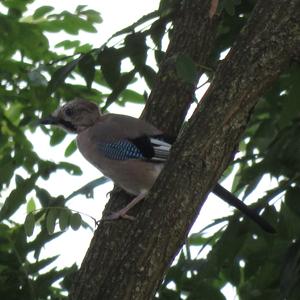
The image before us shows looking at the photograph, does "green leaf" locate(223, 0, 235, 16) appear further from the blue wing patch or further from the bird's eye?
the bird's eye

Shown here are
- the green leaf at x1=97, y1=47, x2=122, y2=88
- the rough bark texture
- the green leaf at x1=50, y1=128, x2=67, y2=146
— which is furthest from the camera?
the green leaf at x1=50, y1=128, x2=67, y2=146

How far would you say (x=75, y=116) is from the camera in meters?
6.36

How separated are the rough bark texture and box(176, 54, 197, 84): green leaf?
18cm

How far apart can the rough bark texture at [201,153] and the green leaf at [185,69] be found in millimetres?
177

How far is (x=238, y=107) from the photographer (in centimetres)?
405

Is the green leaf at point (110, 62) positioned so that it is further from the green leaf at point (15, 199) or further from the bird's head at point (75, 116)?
the bird's head at point (75, 116)

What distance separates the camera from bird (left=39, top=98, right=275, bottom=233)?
17.3 feet

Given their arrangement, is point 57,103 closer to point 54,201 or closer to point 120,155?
point 120,155

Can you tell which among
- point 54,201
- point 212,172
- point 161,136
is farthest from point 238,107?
point 54,201

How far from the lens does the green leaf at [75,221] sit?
4.30m

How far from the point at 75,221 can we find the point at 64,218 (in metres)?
0.09

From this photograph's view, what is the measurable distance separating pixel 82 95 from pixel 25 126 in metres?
0.52

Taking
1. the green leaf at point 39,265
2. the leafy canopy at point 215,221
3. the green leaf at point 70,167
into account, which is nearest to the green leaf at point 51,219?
the leafy canopy at point 215,221

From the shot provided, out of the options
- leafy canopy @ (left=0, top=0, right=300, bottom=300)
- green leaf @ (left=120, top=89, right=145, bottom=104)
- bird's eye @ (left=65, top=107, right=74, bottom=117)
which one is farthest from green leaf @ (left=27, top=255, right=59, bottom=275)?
green leaf @ (left=120, top=89, right=145, bottom=104)
